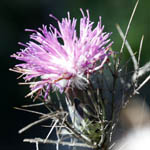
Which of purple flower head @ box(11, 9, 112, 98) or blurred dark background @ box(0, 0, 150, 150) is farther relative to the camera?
blurred dark background @ box(0, 0, 150, 150)

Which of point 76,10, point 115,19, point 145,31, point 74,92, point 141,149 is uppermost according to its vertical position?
point 76,10

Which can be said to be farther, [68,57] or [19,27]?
[19,27]

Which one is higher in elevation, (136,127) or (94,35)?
(94,35)

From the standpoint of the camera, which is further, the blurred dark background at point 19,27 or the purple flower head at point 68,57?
the blurred dark background at point 19,27

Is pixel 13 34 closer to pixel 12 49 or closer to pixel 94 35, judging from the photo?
pixel 12 49

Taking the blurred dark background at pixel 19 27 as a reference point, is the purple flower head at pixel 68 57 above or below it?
below

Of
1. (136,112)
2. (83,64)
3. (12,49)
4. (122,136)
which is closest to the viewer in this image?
(83,64)

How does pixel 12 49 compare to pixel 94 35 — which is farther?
pixel 12 49

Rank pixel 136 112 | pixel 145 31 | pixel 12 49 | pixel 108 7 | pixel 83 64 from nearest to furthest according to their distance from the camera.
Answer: pixel 83 64
pixel 136 112
pixel 145 31
pixel 108 7
pixel 12 49

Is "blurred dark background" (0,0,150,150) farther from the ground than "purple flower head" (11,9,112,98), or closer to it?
farther from the ground

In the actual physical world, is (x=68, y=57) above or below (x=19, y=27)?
→ below

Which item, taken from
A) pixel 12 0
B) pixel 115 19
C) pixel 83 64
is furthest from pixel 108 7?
pixel 83 64
